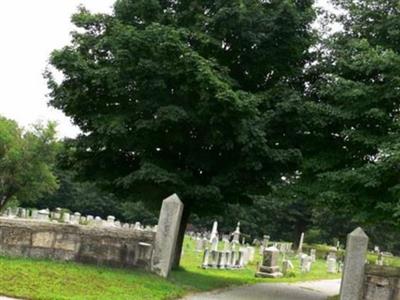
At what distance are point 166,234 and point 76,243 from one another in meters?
2.21

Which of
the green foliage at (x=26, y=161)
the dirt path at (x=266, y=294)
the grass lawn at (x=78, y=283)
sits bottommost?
the dirt path at (x=266, y=294)

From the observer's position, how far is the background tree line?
48.8ft

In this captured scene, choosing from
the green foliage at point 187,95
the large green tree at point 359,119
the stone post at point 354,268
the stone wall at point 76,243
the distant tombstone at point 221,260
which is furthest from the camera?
the distant tombstone at point 221,260

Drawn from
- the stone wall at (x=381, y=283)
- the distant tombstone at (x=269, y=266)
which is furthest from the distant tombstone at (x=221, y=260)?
the stone wall at (x=381, y=283)

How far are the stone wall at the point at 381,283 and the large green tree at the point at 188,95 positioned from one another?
412 cm

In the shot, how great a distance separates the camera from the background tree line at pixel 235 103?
14.9 meters

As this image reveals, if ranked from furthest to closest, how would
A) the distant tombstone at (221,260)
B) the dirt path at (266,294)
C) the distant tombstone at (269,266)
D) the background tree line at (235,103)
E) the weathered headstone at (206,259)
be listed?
the distant tombstone at (221,260)
the distant tombstone at (269,266)
the weathered headstone at (206,259)
the background tree line at (235,103)
the dirt path at (266,294)

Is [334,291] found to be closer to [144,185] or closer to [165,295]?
[144,185]

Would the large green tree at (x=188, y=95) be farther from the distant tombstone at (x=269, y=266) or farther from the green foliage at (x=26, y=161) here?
the green foliage at (x=26, y=161)

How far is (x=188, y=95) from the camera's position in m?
16.2

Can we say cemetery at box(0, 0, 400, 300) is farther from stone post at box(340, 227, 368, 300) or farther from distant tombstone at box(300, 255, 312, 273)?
distant tombstone at box(300, 255, 312, 273)

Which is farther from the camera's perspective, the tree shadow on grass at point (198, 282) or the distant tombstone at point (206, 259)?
the distant tombstone at point (206, 259)

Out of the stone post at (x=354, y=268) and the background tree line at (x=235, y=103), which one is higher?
the background tree line at (x=235, y=103)

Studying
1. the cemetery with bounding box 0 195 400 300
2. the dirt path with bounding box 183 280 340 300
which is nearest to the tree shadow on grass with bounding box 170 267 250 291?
the cemetery with bounding box 0 195 400 300
